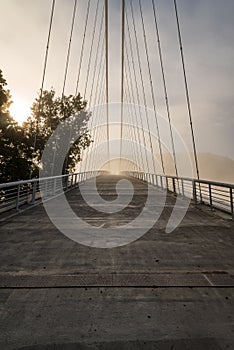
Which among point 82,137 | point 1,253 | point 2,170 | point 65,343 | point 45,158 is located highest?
point 82,137

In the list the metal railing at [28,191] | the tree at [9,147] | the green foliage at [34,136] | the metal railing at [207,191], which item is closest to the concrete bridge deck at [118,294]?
the metal railing at [207,191]

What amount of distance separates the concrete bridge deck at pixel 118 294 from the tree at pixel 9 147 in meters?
21.2

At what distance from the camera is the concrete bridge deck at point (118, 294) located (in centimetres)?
221

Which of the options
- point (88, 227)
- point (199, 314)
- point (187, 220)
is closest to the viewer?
point (199, 314)

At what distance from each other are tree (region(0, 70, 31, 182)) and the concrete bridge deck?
69.5 feet

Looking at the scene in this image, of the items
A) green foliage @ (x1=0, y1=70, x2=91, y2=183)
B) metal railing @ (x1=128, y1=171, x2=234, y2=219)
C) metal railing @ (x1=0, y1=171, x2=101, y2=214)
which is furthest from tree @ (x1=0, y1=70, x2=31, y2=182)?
metal railing @ (x1=128, y1=171, x2=234, y2=219)

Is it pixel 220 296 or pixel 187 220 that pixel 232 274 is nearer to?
pixel 220 296

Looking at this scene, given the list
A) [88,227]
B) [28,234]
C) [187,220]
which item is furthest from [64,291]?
[187,220]

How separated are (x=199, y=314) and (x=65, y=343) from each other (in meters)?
1.26

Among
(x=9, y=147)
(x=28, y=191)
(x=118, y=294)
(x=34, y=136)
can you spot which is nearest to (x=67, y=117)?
(x=34, y=136)

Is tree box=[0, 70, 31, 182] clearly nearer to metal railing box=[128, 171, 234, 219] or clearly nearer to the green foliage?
the green foliage

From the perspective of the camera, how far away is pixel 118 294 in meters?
2.96

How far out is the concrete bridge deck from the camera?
2213 mm

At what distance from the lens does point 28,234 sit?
5.80 m
